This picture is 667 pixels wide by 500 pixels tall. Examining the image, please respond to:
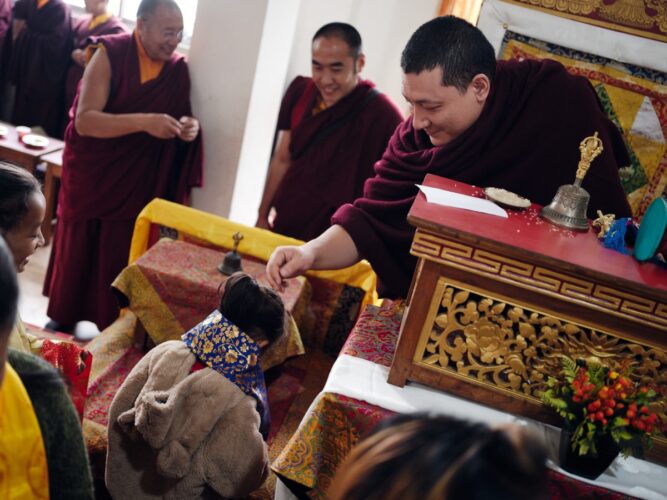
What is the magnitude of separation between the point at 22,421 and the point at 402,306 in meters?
1.10

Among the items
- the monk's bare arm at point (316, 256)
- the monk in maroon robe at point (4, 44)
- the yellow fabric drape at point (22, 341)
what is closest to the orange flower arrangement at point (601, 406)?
the monk's bare arm at point (316, 256)

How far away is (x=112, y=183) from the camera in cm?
337

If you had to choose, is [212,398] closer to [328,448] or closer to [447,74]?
[328,448]

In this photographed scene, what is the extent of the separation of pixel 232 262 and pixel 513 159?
4.05 feet

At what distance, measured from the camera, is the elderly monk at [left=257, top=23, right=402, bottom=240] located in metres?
3.36

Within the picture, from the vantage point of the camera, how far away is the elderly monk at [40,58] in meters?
5.36

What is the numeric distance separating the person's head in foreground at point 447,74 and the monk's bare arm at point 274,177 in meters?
2.01

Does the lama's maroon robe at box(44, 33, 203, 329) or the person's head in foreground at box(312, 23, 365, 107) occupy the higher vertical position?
the person's head in foreground at box(312, 23, 365, 107)

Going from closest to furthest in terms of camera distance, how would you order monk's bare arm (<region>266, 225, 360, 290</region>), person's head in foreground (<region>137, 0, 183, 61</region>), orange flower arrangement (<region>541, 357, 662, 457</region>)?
orange flower arrangement (<region>541, 357, 662, 457</region>)
monk's bare arm (<region>266, 225, 360, 290</region>)
person's head in foreground (<region>137, 0, 183, 61</region>)

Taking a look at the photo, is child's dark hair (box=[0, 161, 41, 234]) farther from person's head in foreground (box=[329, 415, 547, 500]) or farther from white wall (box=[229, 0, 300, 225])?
white wall (box=[229, 0, 300, 225])

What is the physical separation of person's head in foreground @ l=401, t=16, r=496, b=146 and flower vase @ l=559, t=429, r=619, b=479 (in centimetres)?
88

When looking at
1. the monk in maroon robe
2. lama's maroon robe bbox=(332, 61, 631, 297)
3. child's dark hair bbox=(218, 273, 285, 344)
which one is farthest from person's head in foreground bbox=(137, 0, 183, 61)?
the monk in maroon robe

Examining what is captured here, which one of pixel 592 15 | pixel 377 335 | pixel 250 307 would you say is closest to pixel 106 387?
pixel 250 307

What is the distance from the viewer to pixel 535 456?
75 cm
